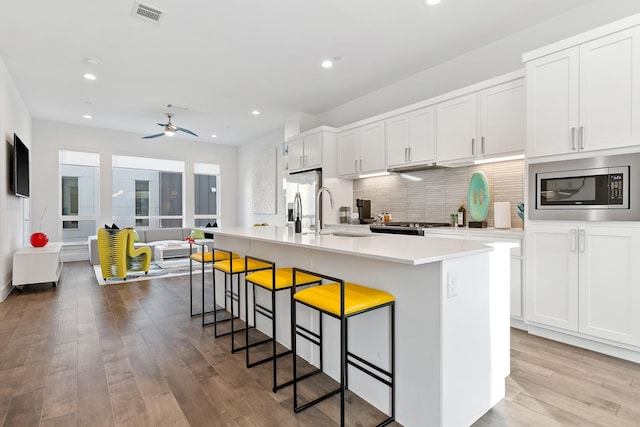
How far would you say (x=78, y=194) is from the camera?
747cm

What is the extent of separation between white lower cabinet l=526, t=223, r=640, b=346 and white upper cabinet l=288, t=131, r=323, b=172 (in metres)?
3.34

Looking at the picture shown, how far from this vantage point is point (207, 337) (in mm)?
2891

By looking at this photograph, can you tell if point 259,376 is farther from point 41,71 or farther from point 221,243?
point 41,71

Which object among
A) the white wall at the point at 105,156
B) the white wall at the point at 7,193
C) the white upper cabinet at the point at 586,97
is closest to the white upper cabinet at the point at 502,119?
the white upper cabinet at the point at 586,97

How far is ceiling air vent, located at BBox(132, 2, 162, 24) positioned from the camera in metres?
2.94

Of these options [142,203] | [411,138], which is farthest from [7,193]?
[411,138]

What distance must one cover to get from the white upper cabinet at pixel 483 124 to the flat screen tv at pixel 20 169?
5818 millimetres

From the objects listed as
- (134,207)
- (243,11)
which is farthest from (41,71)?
(134,207)

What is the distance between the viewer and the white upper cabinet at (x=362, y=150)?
456 centimetres

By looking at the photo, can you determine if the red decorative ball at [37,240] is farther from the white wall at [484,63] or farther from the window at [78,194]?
the white wall at [484,63]

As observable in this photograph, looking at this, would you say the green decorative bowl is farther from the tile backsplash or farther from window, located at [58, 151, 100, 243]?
window, located at [58, 151, 100, 243]

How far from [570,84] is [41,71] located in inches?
239

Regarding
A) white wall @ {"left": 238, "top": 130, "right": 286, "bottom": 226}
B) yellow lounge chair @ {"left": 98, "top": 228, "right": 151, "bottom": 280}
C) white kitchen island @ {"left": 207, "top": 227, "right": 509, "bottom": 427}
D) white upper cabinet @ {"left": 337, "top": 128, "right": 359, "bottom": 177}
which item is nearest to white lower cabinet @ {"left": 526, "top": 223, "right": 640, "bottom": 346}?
white kitchen island @ {"left": 207, "top": 227, "right": 509, "bottom": 427}

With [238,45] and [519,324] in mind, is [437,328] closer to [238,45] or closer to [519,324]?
[519,324]
